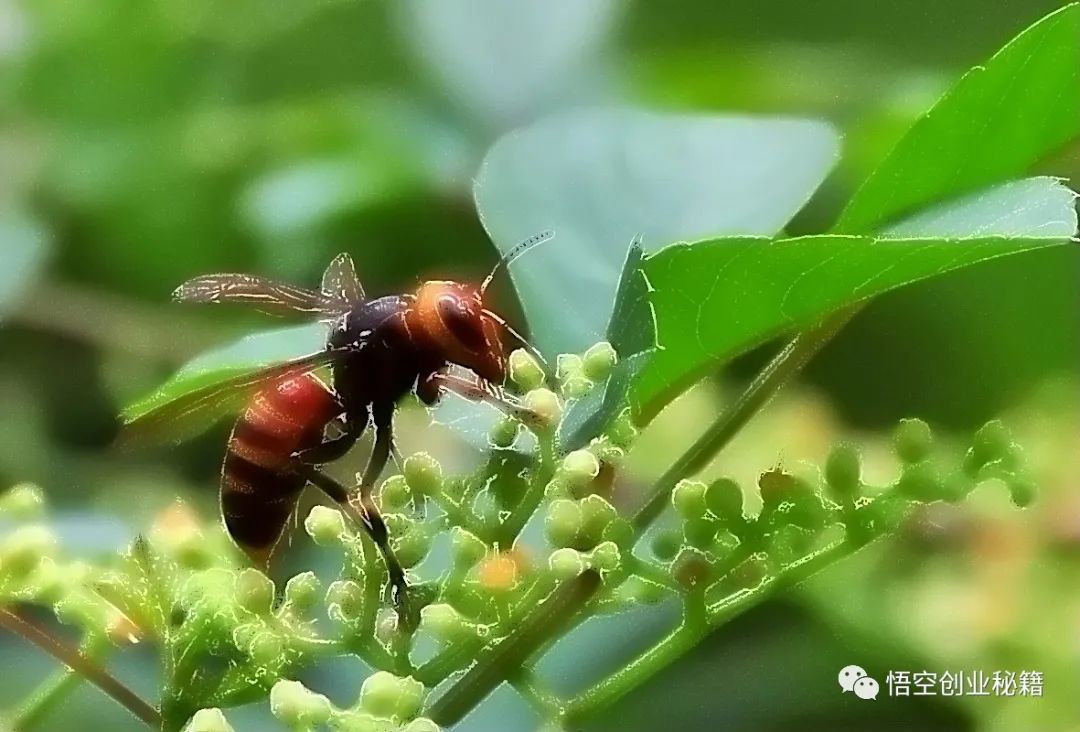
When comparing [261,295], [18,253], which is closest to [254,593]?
[261,295]

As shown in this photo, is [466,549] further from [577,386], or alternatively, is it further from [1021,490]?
[1021,490]

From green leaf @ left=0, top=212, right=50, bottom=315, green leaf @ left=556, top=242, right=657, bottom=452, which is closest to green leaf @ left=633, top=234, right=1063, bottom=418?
green leaf @ left=556, top=242, right=657, bottom=452

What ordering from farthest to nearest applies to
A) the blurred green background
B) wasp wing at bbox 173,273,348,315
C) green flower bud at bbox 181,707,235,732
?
the blurred green background
wasp wing at bbox 173,273,348,315
green flower bud at bbox 181,707,235,732

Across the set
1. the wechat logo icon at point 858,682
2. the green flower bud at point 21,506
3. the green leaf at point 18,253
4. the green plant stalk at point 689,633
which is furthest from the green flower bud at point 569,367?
the green leaf at point 18,253

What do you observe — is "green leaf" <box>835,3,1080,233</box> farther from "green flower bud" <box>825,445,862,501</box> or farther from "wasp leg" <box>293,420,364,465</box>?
"wasp leg" <box>293,420,364,465</box>

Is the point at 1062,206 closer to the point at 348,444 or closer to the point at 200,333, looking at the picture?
the point at 348,444

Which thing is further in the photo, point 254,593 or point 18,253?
point 18,253

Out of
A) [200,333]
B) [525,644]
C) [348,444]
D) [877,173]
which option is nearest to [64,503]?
[200,333]
